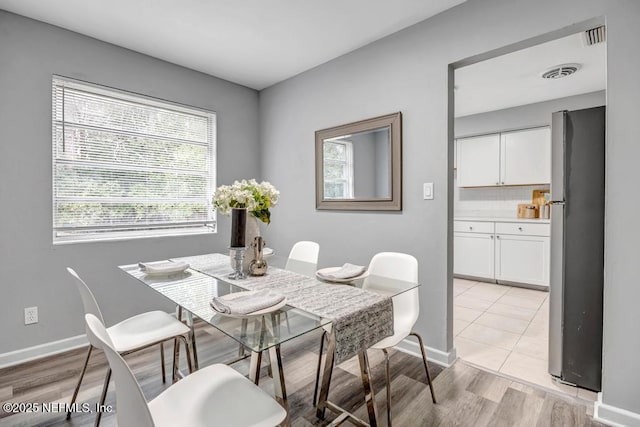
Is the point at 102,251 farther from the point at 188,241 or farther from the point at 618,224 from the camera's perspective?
the point at 618,224

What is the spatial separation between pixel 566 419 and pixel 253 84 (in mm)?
3897

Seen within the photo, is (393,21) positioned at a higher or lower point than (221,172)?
higher

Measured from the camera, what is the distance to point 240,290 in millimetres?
1629

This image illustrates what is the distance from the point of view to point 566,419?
5.60 ft

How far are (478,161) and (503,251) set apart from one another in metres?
1.43

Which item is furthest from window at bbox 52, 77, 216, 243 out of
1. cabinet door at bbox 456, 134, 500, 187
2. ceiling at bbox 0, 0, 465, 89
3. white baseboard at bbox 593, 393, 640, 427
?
cabinet door at bbox 456, 134, 500, 187

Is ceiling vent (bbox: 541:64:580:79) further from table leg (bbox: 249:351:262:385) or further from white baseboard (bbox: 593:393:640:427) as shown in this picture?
table leg (bbox: 249:351:262:385)

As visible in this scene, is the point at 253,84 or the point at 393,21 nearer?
the point at 393,21

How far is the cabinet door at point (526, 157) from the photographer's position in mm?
4293

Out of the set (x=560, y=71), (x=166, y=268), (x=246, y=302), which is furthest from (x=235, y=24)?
(x=560, y=71)

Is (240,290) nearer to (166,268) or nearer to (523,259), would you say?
(166,268)

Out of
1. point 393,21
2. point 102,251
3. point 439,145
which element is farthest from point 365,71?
point 102,251

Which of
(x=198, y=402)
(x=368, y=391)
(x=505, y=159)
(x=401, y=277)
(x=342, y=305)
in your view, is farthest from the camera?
(x=505, y=159)

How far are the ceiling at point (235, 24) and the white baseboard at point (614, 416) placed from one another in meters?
2.58
